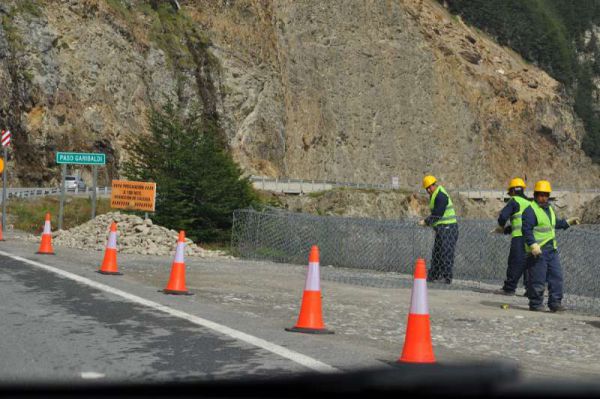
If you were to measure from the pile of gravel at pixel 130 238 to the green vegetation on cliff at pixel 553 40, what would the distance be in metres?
84.9

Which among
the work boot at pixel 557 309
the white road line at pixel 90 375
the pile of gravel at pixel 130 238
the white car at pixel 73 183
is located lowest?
the white road line at pixel 90 375

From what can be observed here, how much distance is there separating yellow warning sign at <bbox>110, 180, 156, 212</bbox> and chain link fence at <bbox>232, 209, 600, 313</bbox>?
7.69ft

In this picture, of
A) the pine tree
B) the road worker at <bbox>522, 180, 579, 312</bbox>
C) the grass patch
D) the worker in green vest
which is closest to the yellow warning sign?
the pine tree

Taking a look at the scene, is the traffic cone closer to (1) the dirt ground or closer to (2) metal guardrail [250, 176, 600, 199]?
(1) the dirt ground

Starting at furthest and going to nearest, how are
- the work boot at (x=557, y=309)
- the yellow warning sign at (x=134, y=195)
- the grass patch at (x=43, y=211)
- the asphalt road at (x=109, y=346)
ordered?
the grass patch at (x=43, y=211) < the yellow warning sign at (x=134, y=195) < the work boot at (x=557, y=309) < the asphalt road at (x=109, y=346)

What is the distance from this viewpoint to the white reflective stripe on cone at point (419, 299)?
290 inches

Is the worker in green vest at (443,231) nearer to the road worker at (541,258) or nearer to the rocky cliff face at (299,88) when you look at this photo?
the road worker at (541,258)

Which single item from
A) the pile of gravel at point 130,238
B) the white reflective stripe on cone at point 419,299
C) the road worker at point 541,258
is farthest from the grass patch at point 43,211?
the white reflective stripe on cone at point 419,299

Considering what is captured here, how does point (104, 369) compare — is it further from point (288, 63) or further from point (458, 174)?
point (458, 174)

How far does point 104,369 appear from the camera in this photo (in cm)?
646

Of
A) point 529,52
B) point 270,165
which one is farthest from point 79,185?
point 529,52

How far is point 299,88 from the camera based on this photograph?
72688 mm

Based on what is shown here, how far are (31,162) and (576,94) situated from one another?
259ft

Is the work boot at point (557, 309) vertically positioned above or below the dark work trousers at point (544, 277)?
below
